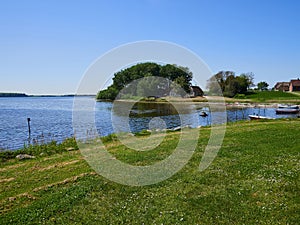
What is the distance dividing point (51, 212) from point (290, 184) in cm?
797

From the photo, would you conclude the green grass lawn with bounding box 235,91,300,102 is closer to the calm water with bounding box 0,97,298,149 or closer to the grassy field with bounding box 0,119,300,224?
the calm water with bounding box 0,97,298,149

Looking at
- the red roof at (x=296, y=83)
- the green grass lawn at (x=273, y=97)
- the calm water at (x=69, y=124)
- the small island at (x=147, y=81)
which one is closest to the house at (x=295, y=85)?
the red roof at (x=296, y=83)

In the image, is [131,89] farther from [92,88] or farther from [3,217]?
[3,217]

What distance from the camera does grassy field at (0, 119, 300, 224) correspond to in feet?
24.0

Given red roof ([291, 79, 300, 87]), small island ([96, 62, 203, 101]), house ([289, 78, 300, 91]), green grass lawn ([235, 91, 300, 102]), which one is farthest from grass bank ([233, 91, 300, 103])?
small island ([96, 62, 203, 101])

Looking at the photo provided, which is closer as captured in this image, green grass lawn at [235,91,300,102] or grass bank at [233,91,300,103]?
grass bank at [233,91,300,103]

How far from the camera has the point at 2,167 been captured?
1411 centimetres

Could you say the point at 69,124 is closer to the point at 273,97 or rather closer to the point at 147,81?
the point at 147,81

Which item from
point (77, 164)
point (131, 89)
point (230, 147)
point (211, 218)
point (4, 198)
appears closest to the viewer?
point (211, 218)

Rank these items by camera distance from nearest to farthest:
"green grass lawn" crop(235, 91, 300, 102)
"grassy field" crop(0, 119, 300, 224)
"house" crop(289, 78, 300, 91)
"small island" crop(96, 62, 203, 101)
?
1. "grassy field" crop(0, 119, 300, 224)
2. "small island" crop(96, 62, 203, 101)
3. "green grass lawn" crop(235, 91, 300, 102)
4. "house" crop(289, 78, 300, 91)

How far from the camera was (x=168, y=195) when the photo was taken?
8742 millimetres

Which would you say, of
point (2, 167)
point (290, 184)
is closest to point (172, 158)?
point (290, 184)

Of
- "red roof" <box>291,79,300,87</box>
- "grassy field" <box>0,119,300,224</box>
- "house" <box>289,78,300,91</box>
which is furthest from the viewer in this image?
"red roof" <box>291,79,300,87</box>

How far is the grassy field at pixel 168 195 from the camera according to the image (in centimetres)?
732
